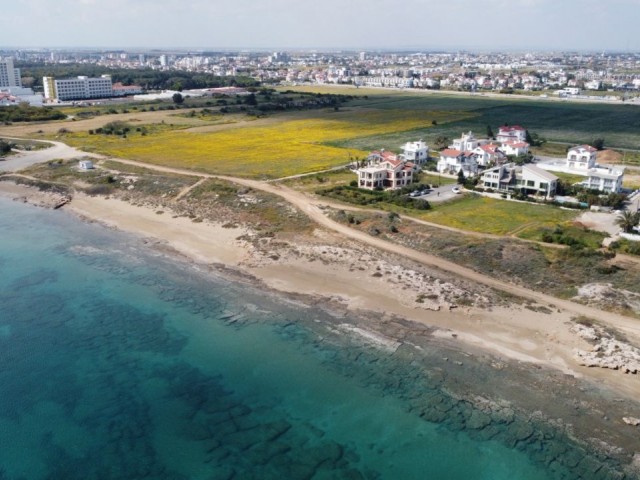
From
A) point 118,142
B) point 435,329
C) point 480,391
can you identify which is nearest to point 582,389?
point 480,391

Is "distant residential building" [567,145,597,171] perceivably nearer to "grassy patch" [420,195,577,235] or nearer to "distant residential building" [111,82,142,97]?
"grassy patch" [420,195,577,235]

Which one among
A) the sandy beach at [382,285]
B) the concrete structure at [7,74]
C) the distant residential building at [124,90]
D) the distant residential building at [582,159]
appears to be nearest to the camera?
the sandy beach at [382,285]

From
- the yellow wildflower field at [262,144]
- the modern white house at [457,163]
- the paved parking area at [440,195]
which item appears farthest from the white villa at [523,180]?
the yellow wildflower field at [262,144]

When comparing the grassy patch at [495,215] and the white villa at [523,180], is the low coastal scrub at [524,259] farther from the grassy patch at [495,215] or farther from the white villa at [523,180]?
the white villa at [523,180]

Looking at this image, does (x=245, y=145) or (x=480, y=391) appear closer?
(x=480, y=391)

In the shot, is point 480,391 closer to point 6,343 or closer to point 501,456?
point 501,456

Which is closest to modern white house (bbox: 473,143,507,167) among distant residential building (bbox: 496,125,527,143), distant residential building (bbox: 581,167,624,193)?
distant residential building (bbox: 581,167,624,193)

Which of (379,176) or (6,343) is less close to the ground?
(379,176)
